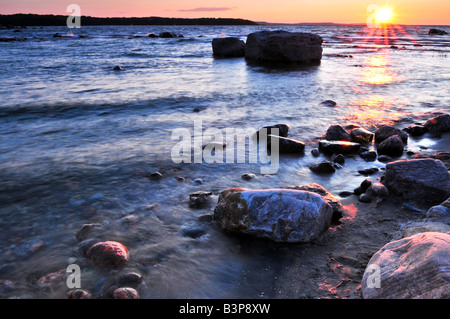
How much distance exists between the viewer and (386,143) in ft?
16.5

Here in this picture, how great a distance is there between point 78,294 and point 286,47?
1578 centimetres

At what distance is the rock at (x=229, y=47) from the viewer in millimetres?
20000

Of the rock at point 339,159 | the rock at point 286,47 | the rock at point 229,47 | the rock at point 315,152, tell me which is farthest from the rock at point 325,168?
the rock at point 229,47

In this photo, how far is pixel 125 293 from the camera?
7.36 ft

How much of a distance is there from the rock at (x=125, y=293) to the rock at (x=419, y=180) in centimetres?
297

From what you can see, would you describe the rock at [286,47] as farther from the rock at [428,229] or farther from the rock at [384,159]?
the rock at [428,229]

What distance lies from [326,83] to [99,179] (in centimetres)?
953

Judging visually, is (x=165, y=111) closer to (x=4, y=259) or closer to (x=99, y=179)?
(x=99, y=179)

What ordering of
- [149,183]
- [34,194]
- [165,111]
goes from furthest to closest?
[165,111] < [149,183] < [34,194]

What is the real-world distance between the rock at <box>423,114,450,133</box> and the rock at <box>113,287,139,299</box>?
19.7 ft

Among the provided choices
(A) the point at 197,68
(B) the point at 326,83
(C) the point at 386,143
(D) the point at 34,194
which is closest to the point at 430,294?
(C) the point at 386,143
